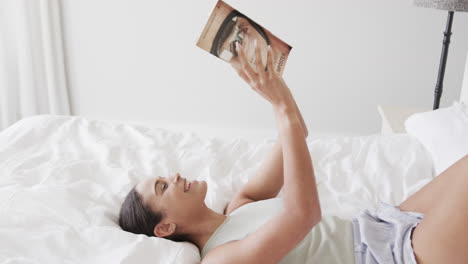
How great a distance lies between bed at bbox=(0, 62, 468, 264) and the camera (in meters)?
1.14

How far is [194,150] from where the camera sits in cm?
176

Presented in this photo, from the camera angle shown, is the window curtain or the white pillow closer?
the white pillow

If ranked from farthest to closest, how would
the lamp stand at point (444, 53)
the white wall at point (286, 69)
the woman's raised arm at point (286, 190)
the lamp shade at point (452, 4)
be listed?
the white wall at point (286, 69) → the lamp stand at point (444, 53) → the lamp shade at point (452, 4) → the woman's raised arm at point (286, 190)

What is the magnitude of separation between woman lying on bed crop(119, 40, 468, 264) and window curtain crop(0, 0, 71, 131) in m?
1.84

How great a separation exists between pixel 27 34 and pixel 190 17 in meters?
0.90

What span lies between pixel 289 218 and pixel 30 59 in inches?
89.2

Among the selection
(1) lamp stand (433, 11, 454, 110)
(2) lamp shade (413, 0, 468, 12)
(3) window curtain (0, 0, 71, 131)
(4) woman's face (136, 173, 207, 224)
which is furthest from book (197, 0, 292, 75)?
(3) window curtain (0, 0, 71, 131)

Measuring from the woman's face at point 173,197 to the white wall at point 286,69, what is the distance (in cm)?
169

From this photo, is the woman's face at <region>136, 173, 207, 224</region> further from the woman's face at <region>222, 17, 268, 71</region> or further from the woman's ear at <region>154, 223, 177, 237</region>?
the woman's face at <region>222, 17, 268, 71</region>

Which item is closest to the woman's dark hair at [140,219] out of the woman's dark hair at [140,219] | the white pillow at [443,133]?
the woman's dark hair at [140,219]

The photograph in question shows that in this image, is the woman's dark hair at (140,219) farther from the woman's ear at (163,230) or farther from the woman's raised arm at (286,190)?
the woman's raised arm at (286,190)

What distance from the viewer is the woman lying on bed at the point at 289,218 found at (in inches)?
42.8

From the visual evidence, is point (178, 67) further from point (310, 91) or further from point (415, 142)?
point (415, 142)

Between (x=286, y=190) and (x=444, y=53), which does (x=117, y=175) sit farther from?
(x=444, y=53)
